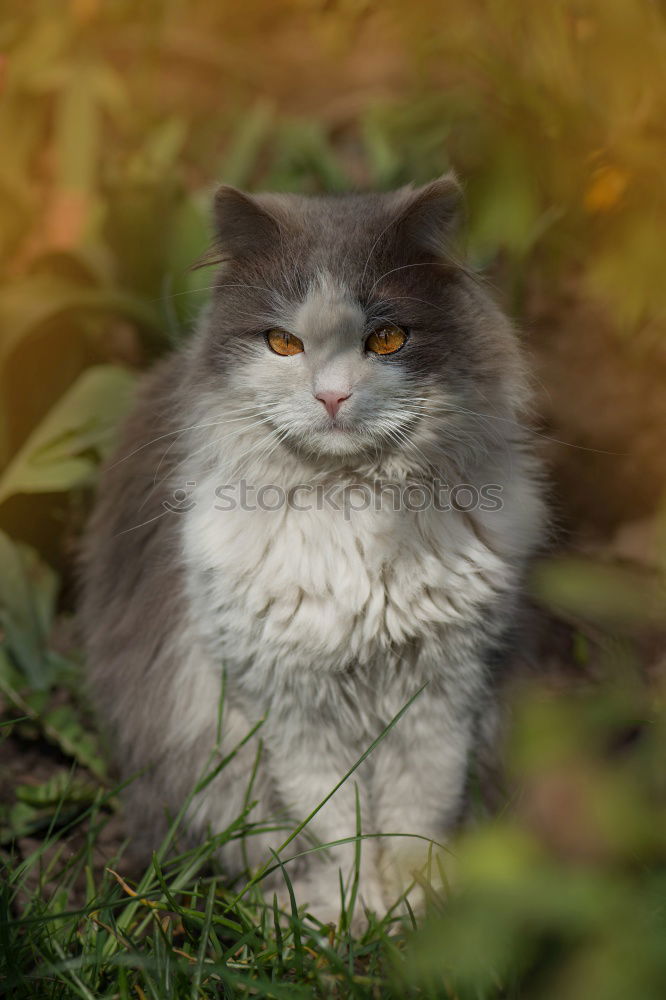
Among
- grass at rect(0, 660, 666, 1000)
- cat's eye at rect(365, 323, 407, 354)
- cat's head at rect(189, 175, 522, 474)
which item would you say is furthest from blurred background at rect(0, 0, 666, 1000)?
cat's eye at rect(365, 323, 407, 354)

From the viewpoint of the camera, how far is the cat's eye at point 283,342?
1.55 metres

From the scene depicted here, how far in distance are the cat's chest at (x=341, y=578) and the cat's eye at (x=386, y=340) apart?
0.98ft

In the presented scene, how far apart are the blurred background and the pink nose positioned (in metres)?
0.38

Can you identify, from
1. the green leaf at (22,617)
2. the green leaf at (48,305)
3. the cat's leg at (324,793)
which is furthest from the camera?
the green leaf at (48,305)

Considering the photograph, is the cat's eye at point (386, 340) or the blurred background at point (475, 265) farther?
the cat's eye at point (386, 340)

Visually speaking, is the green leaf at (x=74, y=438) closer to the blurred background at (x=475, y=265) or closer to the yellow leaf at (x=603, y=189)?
the blurred background at (x=475, y=265)

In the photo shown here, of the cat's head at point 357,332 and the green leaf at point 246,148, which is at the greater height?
the green leaf at point 246,148

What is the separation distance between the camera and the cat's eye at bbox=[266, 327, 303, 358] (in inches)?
61.0

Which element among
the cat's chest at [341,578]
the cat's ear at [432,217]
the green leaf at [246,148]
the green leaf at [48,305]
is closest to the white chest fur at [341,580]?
the cat's chest at [341,578]

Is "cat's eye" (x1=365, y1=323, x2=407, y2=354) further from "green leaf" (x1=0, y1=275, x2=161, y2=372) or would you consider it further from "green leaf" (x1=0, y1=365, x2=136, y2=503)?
"green leaf" (x1=0, y1=275, x2=161, y2=372)

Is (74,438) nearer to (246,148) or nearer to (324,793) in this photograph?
(324,793)

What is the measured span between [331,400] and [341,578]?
347 millimetres

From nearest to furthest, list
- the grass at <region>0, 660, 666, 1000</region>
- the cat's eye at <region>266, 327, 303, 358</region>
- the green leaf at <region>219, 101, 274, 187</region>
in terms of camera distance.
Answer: the grass at <region>0, 660, 666, 1000</region>
the cat's eye at <region>266, 327, 303, 358</region>
the green leaf at <region>219, 101, 274, 187</region>

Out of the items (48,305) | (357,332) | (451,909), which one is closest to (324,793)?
(451,909)
